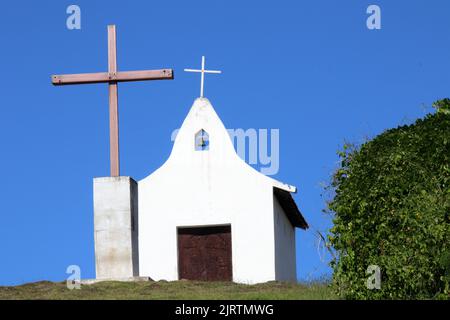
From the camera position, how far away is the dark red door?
2795 centimetres

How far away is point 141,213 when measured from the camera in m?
28.6

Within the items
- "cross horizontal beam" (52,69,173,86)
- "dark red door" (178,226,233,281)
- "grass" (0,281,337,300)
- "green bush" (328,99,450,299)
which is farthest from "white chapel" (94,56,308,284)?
"green bush" (328,99,450,299)

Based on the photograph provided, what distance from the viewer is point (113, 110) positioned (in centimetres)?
2391

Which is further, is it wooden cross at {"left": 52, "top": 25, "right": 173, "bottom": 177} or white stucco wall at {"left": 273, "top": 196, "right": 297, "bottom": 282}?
white stucco wall at {"left": 273, "top": 196, "right": 297, "bottom": 282}

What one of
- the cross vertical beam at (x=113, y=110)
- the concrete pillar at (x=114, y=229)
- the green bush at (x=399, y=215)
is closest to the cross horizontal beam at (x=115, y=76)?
the cross vertical beam at (x=113, y=110)

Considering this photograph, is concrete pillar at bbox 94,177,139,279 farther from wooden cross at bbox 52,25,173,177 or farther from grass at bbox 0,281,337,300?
grass at bbox 0,281,337,300

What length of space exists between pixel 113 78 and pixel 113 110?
2.54 ft

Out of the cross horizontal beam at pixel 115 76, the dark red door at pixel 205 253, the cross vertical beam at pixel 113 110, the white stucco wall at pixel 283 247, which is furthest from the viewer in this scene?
the white stucco wall at pixel 283 247

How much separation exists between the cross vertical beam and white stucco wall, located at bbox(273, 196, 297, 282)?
6.24 metres

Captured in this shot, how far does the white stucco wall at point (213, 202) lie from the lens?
2803 cm

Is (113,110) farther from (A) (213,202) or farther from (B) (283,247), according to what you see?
(B) (283,247)

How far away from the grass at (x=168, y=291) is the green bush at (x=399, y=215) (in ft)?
3.70

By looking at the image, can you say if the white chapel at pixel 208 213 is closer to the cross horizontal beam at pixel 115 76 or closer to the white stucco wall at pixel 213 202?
the white stucco wall at pixel 213 202

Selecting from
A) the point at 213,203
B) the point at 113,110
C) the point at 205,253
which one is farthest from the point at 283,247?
the point at 113,110
